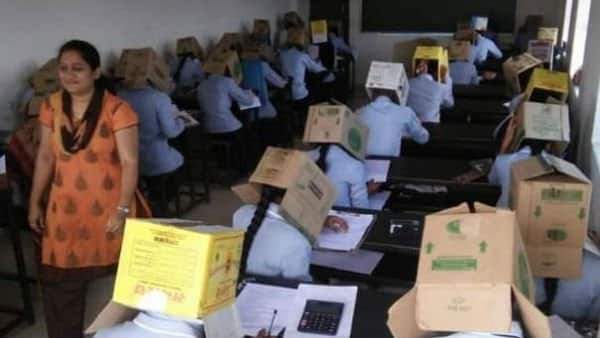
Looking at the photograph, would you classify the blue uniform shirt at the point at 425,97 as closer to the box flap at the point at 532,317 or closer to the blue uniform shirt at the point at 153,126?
the blue uniform shirt at the point at 153,126

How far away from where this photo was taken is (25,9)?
3904mm

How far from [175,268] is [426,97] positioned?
11.8 ft

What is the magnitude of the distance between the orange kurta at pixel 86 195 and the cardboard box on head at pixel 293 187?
52 centimetres

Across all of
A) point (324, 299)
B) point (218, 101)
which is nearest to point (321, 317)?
point (324, 299)

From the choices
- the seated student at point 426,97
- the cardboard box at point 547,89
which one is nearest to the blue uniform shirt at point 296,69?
the seated student at point 426,97

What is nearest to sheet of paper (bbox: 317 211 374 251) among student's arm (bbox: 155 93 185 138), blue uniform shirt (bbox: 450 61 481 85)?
student's arm (bbox: 155 93 185 138)

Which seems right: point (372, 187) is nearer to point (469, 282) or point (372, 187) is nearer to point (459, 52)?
point (469, 282)

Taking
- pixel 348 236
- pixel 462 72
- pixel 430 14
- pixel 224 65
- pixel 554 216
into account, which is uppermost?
pixel 430 14

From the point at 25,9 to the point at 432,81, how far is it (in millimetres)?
2808

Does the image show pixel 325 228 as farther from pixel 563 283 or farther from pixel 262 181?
pixel 563 283

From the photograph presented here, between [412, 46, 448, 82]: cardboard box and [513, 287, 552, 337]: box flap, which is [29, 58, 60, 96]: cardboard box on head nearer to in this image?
[412, 46, 448, 82]: cardboard box

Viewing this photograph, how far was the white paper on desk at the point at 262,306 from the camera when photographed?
65.3 inches

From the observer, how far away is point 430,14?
9117 millimetres

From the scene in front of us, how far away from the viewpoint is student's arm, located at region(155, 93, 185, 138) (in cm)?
389
